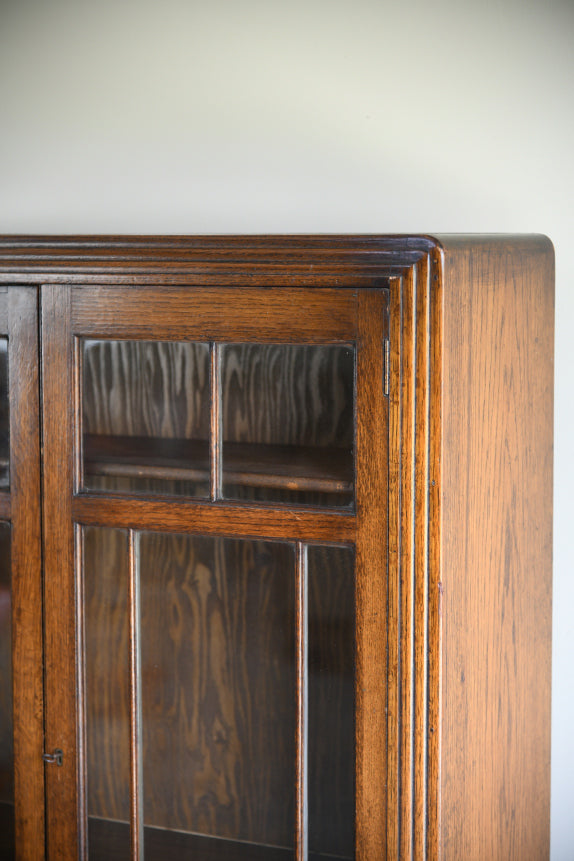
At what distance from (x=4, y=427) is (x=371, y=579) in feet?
1.41

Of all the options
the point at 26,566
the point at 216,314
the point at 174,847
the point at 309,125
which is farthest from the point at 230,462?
the point at 309,125

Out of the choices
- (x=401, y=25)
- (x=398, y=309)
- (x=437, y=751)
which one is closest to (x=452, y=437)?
(x=398, y=309)

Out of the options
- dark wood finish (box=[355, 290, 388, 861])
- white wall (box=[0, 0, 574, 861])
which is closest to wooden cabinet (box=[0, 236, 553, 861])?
dark wood finish (box=[355, 290, 388, 861])

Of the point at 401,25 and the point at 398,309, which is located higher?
the point at 401,25

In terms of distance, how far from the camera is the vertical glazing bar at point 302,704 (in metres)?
0.91

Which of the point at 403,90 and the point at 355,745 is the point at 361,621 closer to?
the point at 355,745

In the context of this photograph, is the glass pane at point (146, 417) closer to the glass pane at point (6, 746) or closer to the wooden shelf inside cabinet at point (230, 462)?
the wooden shelf inside cabinet at point (230, 462)

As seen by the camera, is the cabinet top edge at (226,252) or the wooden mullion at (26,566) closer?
the cabinet top edge at (226,252)

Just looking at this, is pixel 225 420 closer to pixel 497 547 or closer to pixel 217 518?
pixel 217 518

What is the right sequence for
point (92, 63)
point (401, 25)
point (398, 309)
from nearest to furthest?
point (398, 309) < point (401, 25) < point (92, 63)

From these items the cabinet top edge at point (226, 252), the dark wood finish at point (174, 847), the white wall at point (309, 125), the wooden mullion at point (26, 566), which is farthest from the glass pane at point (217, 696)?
the white wall at point (309, 125)

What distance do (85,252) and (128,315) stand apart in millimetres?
74

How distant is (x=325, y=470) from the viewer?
2.93 feet

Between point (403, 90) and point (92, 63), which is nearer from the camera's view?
point (403, 90)
